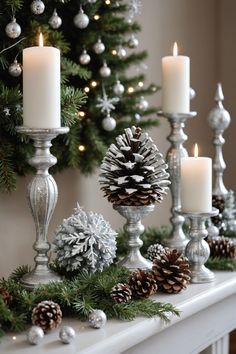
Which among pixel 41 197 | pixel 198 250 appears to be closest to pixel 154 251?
pixel 198 250

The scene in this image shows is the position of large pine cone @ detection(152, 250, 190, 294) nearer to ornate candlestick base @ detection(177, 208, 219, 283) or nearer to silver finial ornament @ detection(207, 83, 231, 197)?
ornate candlestick base @ detection(177, 208, 219, 283)

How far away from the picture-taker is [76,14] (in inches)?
53.2

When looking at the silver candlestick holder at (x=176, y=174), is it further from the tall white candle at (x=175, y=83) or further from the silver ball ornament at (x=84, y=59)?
the silver ball ornament at (x=84, y=59)

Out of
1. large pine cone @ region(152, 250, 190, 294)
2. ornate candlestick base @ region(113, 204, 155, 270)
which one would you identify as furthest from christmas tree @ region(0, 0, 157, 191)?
→ large pine cone @ region(152, 250, 190, 294)

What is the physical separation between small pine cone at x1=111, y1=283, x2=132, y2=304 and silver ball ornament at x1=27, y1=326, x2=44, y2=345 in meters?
0.16

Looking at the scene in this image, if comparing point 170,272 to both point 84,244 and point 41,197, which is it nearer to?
point 84,244

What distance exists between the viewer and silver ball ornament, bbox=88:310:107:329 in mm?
870

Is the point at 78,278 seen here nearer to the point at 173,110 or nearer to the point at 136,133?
the point at 136,133

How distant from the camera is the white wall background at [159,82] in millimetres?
1385

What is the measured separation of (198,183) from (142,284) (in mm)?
257

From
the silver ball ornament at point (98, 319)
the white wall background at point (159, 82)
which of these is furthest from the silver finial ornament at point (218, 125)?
the silver ball ornament at point (98, 319)

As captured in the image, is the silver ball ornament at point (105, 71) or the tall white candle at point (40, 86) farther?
the silver ball ornament at point (105, 71)

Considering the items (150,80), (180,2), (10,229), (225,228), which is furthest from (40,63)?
(180,2)

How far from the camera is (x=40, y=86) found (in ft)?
3.11
